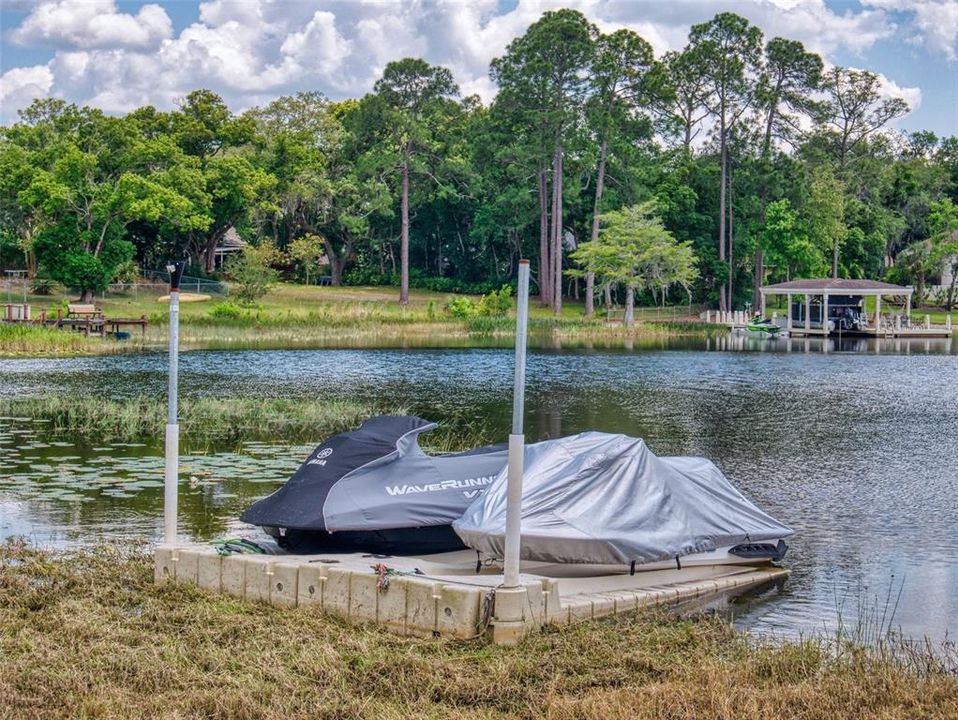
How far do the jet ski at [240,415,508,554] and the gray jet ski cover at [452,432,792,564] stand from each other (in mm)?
641

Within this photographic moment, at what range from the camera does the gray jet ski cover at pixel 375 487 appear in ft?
40.2

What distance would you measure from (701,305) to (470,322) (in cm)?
2499

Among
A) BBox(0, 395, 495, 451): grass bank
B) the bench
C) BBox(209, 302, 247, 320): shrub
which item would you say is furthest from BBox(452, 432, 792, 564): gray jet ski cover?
BBox(209, 302, 247, 320): shrub

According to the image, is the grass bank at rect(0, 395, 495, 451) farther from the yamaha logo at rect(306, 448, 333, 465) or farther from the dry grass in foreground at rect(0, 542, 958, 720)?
the dry grass in foreground at rect(0, 542, 958, 720)

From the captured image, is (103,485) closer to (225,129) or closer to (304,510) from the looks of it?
(304,510)

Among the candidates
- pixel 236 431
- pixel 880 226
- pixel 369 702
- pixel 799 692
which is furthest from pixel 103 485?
pixel 880 226

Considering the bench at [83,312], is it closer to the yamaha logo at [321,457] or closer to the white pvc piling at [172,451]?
the yamaha logo at [321,457]

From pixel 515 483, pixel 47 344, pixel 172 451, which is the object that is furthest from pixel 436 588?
pixel 47 344

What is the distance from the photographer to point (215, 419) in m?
25.3

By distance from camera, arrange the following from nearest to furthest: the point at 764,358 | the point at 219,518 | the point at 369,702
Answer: the point at 369,702 < the point at 219,518 < the point at 764,358

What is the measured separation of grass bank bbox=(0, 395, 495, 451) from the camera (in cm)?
2331

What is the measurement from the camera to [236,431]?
79.2 ft

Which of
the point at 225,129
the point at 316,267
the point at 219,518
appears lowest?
the point at 219,518

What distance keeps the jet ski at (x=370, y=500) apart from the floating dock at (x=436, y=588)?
37 centimetres
